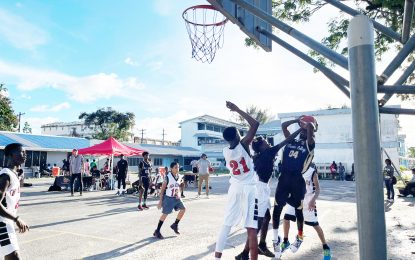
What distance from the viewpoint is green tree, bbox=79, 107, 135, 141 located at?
54.7 m

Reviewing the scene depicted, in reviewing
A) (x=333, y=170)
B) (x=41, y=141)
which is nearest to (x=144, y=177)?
(x=333, y=170)

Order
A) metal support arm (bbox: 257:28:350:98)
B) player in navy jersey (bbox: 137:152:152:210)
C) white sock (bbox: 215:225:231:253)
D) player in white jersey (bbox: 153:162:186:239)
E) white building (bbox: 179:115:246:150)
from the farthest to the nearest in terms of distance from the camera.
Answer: white building (bbox: 179:115:246:150), player in navy jersey (bbox: 137:152:152:210), player in white jersey (bbox: 153:162:186:239), white sock (bbox: 215:225:231:253), metal support arm (bbox: 257:28:350:98)

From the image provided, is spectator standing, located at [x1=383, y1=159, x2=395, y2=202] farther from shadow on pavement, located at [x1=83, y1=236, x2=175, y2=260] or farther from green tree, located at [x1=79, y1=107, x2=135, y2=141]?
green tree, located at [x1=79, y1=107, x2=135, y2=141]

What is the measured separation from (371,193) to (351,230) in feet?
23.2

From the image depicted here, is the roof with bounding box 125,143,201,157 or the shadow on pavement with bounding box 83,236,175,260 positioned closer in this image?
the shadow on pavement with bounding box 83,236,175,260

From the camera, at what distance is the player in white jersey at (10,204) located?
3.61 meters

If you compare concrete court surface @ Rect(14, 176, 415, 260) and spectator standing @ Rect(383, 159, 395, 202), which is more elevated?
spectator standing @ Rect(383, 159, 395, 202)

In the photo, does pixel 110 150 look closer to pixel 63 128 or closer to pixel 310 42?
pixel 310 42

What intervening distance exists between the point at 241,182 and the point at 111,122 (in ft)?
173

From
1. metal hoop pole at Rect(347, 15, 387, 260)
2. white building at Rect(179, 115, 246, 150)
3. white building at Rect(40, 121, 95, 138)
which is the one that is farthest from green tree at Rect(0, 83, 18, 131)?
white building at Rect(40, 121, 95, 138)

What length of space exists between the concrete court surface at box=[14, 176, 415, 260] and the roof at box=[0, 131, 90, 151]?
22.2 metres

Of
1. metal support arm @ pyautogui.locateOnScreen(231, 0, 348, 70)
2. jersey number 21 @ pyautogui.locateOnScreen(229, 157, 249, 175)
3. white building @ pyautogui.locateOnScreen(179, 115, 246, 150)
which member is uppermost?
white building @ pyautogui.locateOnScreen(179, 115, 246, 150)

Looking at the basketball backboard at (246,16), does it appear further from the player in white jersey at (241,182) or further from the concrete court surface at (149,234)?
the concrete court surface at (149,234)

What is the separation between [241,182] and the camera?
4984 millimetres
